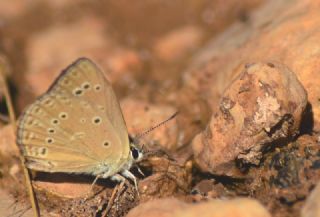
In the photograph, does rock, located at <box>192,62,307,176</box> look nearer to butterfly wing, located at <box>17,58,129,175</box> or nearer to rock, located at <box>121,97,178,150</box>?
butterfly wing, located at <box>17,58,129,175</box>

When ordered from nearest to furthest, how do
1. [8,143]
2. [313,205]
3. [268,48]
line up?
[313,205], [268,48], [8,143]

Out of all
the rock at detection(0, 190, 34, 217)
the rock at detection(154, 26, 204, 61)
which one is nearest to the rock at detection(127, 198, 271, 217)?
the rock at detection(0, 190, 34, 217)

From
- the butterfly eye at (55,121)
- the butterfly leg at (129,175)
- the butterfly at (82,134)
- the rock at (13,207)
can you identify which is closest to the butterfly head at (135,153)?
the butterfly at (82,134)

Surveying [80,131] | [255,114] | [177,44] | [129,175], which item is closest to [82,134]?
[80,131]

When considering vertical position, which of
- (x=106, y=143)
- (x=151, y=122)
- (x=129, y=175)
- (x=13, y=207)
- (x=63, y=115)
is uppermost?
(x=63, y=115)

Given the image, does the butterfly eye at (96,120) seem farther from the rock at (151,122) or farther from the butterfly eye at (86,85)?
the rock at (151,122)

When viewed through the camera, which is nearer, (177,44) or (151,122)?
(151,122)

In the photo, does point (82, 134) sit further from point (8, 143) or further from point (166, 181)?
point (8, 143)
